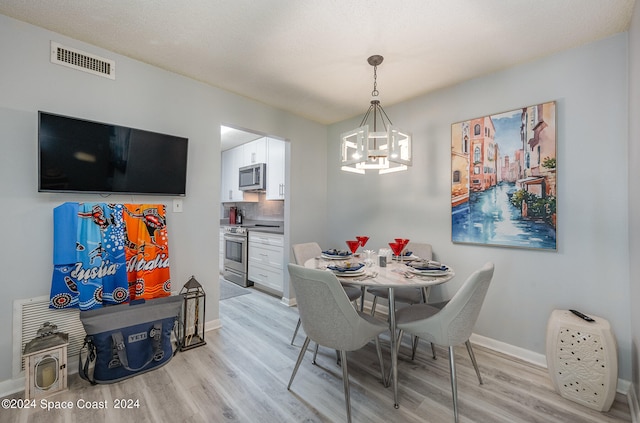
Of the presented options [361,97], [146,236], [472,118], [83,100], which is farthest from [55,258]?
[472,118]

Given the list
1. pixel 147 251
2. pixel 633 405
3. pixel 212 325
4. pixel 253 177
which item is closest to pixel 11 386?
pixel 147 251

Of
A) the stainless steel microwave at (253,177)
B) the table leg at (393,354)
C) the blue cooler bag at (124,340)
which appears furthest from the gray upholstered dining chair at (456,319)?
the stainless steel microwave at (253,177)

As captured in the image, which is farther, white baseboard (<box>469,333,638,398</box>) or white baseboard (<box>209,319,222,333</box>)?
white baseboard (<box>209,319,222,333</box>)

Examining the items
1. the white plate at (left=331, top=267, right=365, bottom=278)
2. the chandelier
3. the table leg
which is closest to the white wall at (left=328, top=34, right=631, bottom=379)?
the chandelier

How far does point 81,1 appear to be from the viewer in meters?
1.78

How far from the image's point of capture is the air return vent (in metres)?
2.09

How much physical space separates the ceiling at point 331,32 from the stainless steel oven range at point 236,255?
2.63m

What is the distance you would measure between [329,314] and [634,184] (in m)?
2.06

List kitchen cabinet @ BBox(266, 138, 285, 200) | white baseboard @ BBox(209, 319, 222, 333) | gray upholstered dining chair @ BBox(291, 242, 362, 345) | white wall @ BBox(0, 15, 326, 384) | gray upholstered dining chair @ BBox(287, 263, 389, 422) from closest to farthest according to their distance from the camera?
gray upholstered dining chair @ BBox(287, 263, 389, 422) < white wall @ BBox(0, 15, 326, 384) < gray upholstered dining chair @ BBox(291, 242, 362, 345) < white baseboard @ BBox(209, 319, 222, 333) < kitchen cabinet @ BBox(266, 138, 285, 200)

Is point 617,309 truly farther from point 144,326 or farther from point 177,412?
point 144,326

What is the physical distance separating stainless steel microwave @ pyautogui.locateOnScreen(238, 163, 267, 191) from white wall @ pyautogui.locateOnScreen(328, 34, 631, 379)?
7.96 feet

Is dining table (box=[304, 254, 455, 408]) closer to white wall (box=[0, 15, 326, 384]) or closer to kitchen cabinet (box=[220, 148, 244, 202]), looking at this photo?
white wall (box=[0, 15, 326, 384])

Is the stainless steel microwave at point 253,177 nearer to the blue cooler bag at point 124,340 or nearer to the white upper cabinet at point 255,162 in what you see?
the white upper cabinet at point 255,162

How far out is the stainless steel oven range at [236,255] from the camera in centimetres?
460
